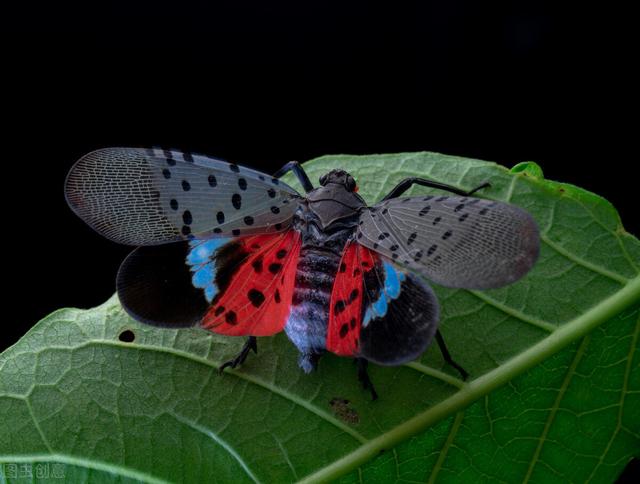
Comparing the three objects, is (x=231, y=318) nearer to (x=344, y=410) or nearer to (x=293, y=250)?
(x=293, y=250)

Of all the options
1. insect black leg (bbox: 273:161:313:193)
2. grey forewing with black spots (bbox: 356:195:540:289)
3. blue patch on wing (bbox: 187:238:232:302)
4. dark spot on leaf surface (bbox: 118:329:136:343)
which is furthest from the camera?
insect black leg (bbox: 273:161:313:193)

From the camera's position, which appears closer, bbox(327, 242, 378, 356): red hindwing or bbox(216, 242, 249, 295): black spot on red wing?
bbox(327, 242, 378, 356): red hindwing

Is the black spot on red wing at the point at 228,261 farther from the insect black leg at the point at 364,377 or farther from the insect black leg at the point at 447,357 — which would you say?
the insect black leg at the point at 447,357

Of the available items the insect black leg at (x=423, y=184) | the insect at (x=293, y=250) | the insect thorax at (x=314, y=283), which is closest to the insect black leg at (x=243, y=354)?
the insect at (x=293, y=250)

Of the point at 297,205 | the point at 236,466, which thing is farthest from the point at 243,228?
the point at 236,466

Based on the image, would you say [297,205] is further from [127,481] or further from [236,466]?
[127,481]

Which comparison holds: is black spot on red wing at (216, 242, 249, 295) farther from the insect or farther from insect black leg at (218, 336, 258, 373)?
insect black leg at (218, 336, 258, 373)

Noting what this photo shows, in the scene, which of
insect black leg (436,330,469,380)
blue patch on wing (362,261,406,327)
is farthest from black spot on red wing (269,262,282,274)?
insect black leg (436,330,469,380)
